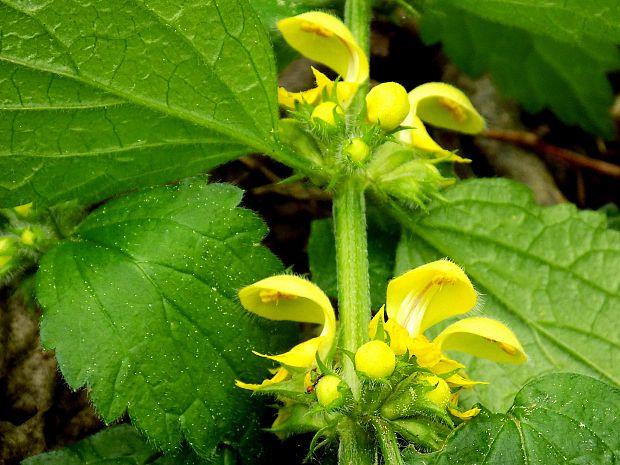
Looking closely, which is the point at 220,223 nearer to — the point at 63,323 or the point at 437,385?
the point at 63,323

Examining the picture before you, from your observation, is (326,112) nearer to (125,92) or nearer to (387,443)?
(125,92)

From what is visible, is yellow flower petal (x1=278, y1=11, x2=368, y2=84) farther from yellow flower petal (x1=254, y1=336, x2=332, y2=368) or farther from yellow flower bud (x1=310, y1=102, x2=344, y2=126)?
yellow flower petal (x1=254, y1=336, x2=332, y2=368)

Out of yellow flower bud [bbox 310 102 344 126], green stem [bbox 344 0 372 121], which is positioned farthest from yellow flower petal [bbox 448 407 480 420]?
green stem [bbox 344 0 372 121]

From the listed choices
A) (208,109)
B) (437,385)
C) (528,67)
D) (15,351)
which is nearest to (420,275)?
(437,385)

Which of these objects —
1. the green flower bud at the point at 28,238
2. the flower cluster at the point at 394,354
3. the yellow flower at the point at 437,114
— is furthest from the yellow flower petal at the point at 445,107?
the green flower bud at the point at 28,238

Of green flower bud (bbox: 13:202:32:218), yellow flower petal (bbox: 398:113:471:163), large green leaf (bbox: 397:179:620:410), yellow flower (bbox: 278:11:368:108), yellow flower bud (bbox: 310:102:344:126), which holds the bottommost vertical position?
large green leaf (bbox: 397:179:620:410)

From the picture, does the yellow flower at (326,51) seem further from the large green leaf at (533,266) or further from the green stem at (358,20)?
the large green leaf at (533,266)
